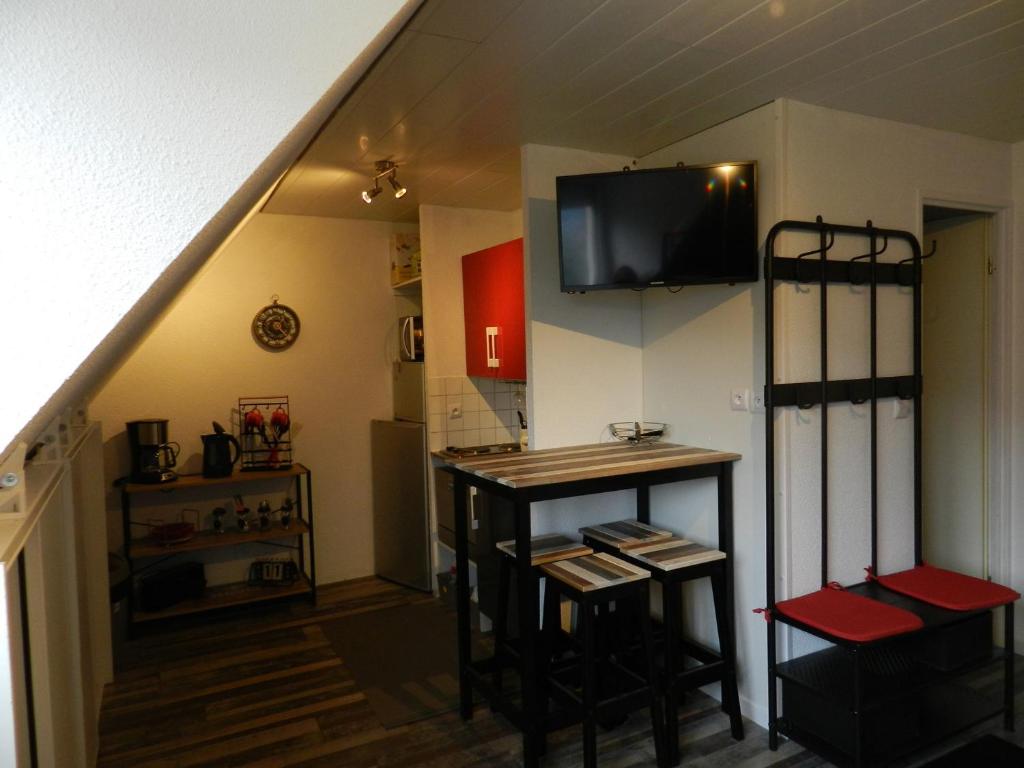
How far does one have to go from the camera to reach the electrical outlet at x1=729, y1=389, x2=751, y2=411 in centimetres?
256

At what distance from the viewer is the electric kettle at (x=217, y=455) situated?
3.69 m

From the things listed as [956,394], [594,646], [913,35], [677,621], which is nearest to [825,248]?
[913,35]

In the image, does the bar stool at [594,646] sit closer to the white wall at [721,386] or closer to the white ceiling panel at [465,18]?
the white wall at [721,386]

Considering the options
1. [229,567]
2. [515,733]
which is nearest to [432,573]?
[229,567]

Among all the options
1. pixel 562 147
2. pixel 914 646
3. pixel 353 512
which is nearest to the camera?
pixel 914 646

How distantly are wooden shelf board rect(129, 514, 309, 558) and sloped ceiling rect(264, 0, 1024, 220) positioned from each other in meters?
2.01

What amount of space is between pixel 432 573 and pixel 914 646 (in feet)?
8.22

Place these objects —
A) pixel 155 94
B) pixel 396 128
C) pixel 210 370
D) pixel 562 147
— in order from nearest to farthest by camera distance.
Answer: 1. pixel 155 94
2. pixel 396 128
3. pixel 562 147
4. pixel 210 370

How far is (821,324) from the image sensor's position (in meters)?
2.46

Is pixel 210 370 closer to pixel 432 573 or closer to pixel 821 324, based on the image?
pixel 432 573

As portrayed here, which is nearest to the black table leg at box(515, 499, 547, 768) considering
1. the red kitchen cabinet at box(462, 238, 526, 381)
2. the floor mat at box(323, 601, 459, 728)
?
the floor mat at box(323, 601, 459, 728)

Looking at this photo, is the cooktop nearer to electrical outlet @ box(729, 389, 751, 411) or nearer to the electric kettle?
the electric kettle

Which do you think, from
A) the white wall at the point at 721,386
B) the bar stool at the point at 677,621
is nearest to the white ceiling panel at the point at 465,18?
the white wall at the point at 721,386

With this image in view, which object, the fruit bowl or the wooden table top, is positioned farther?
the fruit bowl
